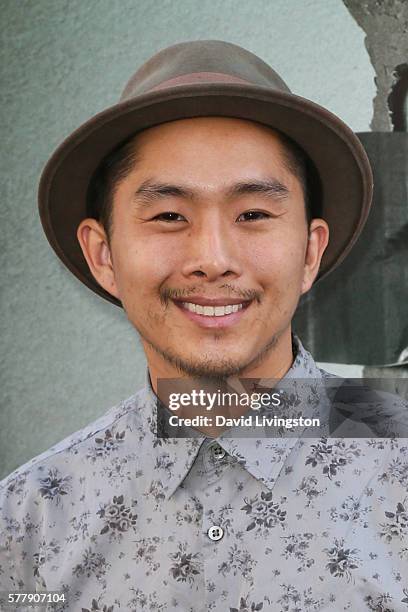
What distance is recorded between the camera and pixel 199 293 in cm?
170

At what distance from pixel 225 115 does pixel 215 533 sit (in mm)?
746

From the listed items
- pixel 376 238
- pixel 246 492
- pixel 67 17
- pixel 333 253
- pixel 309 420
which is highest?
pixel 67 17

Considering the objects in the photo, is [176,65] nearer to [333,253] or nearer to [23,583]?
[333,253]

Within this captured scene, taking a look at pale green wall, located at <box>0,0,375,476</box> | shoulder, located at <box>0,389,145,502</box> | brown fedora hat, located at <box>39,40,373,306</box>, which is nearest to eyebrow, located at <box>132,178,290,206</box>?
brown fedora hat, located at <box>39,40,373,306</box>

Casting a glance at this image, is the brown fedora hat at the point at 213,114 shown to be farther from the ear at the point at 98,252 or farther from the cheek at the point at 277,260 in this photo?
the cheek at the point at 277,260

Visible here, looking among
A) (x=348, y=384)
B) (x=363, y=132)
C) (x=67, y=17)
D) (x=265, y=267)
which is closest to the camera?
(x=265, y=267)

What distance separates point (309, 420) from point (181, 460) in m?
0.26

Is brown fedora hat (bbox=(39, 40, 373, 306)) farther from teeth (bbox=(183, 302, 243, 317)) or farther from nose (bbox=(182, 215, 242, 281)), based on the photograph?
teeth (bbox=(183, 302, 243, 317))

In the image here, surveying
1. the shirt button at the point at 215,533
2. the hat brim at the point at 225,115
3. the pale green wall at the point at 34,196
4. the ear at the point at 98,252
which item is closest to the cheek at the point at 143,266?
the ear at the point at 98,252

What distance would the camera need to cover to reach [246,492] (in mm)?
1759

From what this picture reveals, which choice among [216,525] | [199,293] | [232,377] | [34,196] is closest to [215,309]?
[199,293]

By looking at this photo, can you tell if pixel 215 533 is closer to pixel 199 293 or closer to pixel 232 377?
pixel 232 377

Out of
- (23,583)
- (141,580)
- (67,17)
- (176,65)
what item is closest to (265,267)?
(176,65)

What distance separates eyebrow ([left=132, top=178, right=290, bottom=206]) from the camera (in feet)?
5.56
